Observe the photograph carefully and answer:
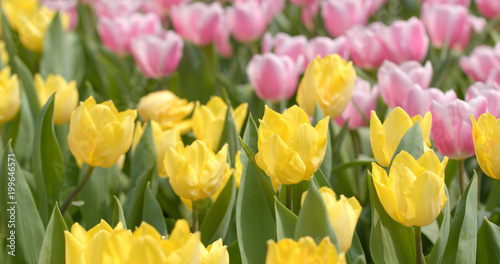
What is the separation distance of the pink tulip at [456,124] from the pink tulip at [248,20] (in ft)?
3.15

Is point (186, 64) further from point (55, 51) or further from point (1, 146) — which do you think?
point (1, 146)

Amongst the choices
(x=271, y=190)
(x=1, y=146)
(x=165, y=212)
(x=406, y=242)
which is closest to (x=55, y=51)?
(x=1, y=146)

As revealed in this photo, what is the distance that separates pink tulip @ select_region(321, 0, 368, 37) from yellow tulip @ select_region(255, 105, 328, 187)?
3.69ft

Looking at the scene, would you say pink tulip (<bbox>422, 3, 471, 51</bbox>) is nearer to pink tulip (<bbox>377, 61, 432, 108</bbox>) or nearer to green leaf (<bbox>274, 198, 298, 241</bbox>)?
pink tulip (<bbox>377, 61, 432, 108</bbox>)

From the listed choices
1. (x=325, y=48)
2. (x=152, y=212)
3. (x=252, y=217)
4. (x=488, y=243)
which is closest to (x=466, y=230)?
(x=488, y=243)

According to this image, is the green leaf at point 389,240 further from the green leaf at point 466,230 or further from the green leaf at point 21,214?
the green leaf at point 21,214

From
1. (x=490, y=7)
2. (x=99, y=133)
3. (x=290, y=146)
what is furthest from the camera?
(x=490, y=7)

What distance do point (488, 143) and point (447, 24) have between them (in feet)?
3.22

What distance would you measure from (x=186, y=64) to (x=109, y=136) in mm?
939

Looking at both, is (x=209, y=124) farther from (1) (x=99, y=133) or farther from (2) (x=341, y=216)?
(2) (x=341, y=216)

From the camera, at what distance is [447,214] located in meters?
0.82

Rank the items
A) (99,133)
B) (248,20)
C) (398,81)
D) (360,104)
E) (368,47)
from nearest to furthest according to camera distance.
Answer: (99,133), (398,81), (360,104), (368,47), (248,20)

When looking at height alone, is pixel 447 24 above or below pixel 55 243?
below

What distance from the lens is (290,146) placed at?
0.79m
